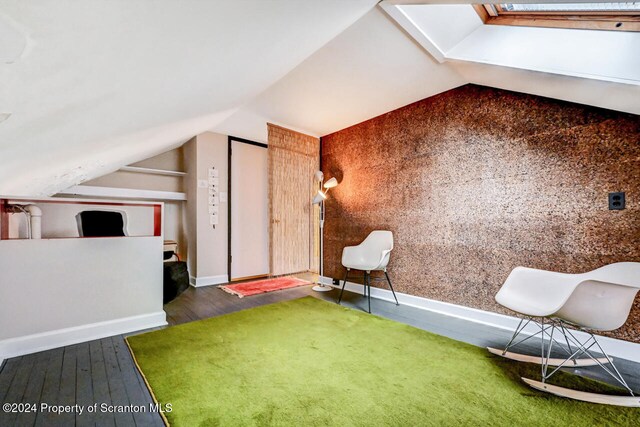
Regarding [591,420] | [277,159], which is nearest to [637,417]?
[591,420]

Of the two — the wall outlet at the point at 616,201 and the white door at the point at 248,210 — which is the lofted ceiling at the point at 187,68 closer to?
the wall outlet at the point at 616,201

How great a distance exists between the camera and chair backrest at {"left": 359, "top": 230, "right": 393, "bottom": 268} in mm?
3445

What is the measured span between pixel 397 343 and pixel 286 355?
940mm

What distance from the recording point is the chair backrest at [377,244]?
3.44m

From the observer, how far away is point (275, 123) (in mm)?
4016

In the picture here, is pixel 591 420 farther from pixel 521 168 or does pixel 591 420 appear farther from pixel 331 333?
pixel 521 168

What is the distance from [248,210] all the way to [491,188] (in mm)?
3687

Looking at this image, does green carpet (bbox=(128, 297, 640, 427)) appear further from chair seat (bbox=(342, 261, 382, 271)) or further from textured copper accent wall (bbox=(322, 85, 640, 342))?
textured copper accent wall (bbox=(322, 85, 640, 342))

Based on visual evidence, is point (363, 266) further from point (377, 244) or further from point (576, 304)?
point (576, 304)

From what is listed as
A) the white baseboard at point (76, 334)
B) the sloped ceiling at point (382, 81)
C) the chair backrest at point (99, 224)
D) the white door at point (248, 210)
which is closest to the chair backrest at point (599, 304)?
the sloped ceiling at point (382, 81)

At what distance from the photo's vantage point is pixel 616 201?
6.95 ft

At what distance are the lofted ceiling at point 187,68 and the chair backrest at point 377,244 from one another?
5.45 feet

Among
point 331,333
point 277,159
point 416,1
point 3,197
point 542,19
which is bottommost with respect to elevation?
point 331,333

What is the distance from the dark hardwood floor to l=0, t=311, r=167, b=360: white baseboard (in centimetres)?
7
